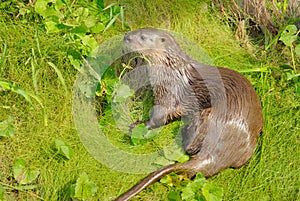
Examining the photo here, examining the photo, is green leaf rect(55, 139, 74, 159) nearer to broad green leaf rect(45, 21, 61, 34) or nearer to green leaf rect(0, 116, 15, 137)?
green leaf rect(0, 116, 15, 137)

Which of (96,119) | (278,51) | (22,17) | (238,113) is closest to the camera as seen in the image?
(238,113)

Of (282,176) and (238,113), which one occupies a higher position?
(238,113)

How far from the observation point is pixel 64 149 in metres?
2.79

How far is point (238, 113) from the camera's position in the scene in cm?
285

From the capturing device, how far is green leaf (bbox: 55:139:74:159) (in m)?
2.78

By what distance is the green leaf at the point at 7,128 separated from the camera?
278 centimetres

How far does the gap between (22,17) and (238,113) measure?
127 cm

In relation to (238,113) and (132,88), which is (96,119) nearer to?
(132,88)

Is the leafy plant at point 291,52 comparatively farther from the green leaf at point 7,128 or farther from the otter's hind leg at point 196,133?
the green leaf at point 7,128

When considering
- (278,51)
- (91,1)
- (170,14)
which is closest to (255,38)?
(278,51)

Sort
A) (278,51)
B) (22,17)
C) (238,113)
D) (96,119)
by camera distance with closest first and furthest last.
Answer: (238,113)
(96,119)
(22,17)
(278,51)

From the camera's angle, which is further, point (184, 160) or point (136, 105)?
point (136, 105)

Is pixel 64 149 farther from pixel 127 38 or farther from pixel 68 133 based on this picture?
pixel 127 38

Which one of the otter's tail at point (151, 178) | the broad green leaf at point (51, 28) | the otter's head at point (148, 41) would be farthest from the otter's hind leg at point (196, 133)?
the broad green leaf at point (51, 28)
